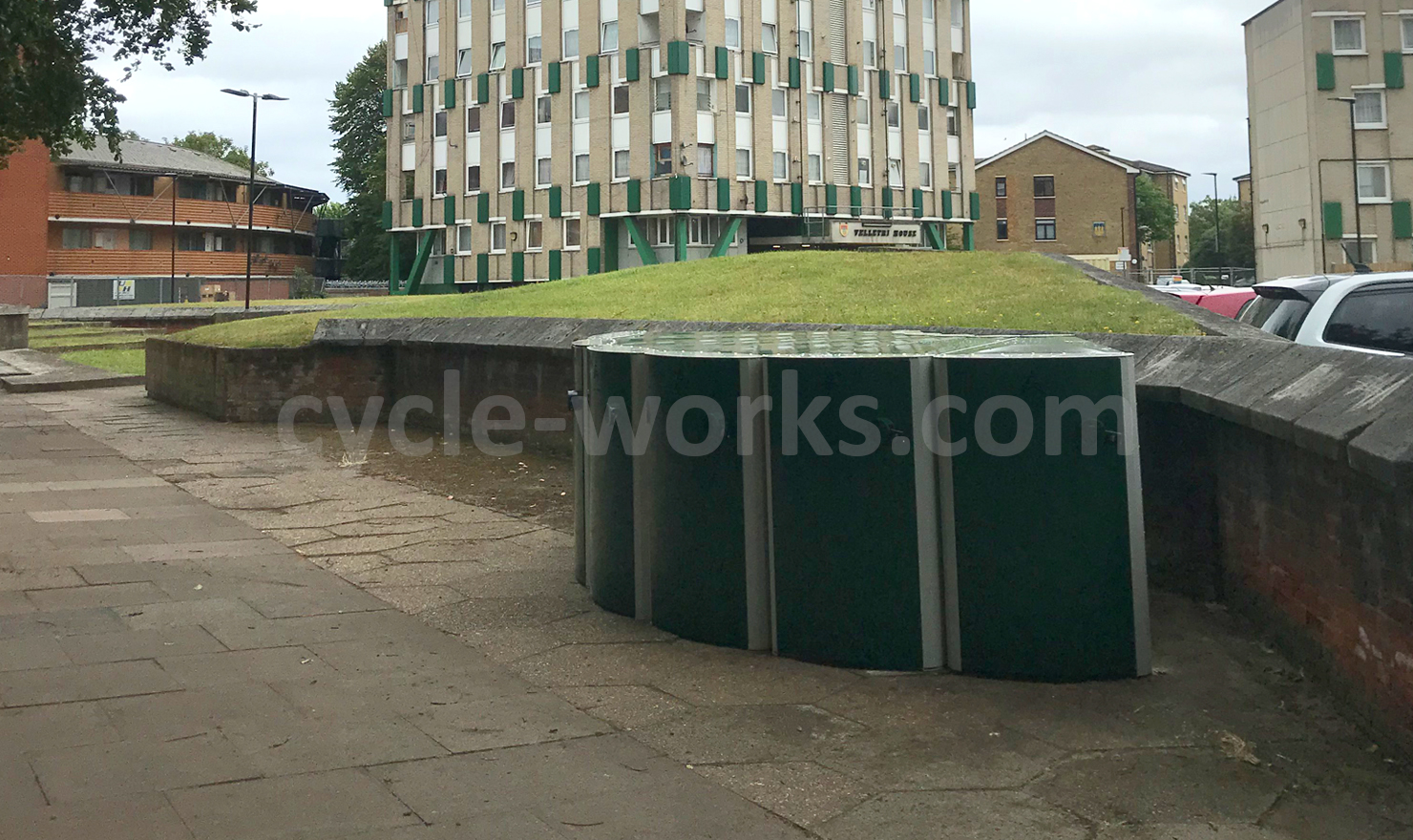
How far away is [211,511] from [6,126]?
9.74 metres

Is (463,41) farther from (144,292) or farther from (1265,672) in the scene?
(1265,672)

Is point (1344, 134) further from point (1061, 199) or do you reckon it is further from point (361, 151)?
point (361, 151)

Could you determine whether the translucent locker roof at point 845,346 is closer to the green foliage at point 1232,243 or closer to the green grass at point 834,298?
the green grass at point 834,298

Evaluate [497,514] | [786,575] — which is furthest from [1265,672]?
[497,514]

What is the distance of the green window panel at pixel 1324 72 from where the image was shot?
54.1 metres

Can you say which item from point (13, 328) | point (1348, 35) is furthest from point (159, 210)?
point (1348, 35)

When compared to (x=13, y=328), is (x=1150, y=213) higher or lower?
higher

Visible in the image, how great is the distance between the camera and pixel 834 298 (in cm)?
1513

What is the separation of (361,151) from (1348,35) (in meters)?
58.5

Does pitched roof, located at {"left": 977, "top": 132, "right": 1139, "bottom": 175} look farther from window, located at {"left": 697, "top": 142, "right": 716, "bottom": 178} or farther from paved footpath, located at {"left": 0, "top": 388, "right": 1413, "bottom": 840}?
paved footpath, located at {"left": 0, "top": 388, "right": 1413, "bottom": 840}

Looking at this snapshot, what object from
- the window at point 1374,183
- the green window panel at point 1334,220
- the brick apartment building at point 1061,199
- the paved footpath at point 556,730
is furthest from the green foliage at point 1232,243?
the paved footpath at point 556,730

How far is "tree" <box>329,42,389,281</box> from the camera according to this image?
3191 inches

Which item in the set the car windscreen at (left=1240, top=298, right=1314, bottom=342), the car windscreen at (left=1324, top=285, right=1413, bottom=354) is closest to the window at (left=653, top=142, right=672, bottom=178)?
the car windscreen at (left=1240, top=298, right=1314, bottom=342)

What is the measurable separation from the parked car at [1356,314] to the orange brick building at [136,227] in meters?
64.1
